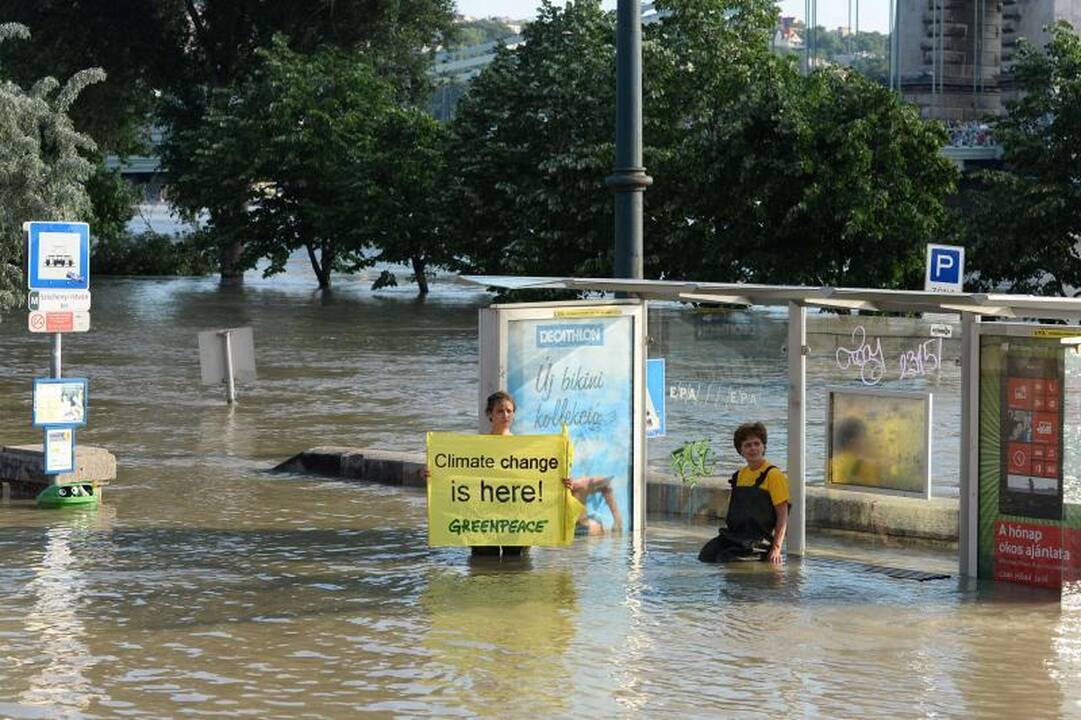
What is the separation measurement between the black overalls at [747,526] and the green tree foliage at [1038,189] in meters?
23.5

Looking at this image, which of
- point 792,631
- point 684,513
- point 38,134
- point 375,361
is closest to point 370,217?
point 375,361

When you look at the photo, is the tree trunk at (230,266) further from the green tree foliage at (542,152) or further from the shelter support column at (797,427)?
the shelter support column at (797,427)

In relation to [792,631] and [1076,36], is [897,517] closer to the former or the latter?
[792,631]

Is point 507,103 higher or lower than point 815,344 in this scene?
higher

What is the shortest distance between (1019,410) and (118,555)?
5.84m

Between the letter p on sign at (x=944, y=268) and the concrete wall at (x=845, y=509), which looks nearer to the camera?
the concrete wall at (x=845, y=509)

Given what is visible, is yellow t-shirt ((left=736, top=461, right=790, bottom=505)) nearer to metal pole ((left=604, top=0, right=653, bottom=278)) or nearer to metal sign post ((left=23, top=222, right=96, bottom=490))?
metal pole ((left=604, top=0, right=653, bottom=278))

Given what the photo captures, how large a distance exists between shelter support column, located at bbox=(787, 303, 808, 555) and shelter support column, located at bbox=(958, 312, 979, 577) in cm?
126

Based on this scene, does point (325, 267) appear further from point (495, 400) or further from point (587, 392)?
point (495, 400)

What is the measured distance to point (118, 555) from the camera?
12750 millimetres

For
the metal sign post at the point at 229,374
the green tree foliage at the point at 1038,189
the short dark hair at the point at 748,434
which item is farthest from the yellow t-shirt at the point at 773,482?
the green tree foliage at the point at 1038,189

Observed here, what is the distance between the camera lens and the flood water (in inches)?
343

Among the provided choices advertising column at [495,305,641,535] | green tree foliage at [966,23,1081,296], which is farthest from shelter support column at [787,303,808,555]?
green tree foliage at [966,23,1081,296]

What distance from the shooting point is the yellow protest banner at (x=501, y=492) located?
12.5 meters
